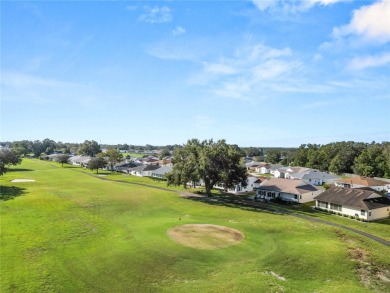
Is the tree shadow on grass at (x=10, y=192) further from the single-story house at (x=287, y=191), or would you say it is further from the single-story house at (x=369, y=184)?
the single-story house at (x=369, y=184)

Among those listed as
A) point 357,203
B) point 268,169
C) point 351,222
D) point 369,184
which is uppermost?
point 268,169

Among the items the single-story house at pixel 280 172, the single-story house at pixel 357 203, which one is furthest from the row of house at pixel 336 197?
the single-story house at pixel 280 172

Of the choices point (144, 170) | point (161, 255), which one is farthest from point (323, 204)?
point (144, 170)

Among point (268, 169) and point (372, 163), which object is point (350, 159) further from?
point (268, 169)

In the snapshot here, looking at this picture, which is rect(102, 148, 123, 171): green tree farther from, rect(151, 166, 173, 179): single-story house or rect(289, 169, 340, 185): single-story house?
rect(289, 169, 340, 185): single-story house

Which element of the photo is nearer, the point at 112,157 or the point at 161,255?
the point at 161,255

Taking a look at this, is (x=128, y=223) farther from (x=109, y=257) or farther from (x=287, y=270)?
(x=287, y=270)
